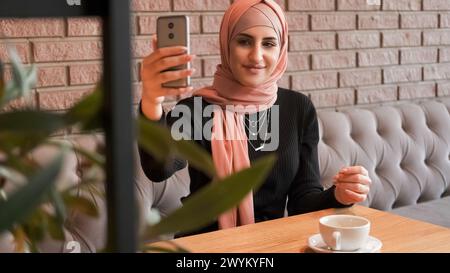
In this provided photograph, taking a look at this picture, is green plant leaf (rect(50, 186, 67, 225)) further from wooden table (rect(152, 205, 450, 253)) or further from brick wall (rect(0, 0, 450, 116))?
brick wall (rect(0, 0, 450, 116))

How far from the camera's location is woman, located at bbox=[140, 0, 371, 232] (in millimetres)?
1609

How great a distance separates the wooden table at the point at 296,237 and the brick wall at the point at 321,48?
2.69 ft

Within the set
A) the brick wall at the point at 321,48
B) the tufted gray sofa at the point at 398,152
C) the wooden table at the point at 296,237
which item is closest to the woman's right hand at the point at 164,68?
the wooden table at the point at 296,237

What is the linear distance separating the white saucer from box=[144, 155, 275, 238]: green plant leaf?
72cm

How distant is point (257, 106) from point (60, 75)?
0.60 meters

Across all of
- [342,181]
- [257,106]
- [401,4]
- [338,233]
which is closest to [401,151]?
[401,4]

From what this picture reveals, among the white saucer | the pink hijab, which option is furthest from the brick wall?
A: the white saucer

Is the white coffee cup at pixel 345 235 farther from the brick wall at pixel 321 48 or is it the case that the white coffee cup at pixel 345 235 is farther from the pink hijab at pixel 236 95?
the brick wall at pixel 321 48

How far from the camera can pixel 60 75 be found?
1.85 meters

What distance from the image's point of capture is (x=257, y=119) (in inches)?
67.2

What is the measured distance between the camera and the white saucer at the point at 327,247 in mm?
1049

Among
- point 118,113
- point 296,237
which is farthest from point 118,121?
point 296,237

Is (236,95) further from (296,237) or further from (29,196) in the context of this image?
(29,196)

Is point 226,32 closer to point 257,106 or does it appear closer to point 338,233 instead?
→ point 257,106
